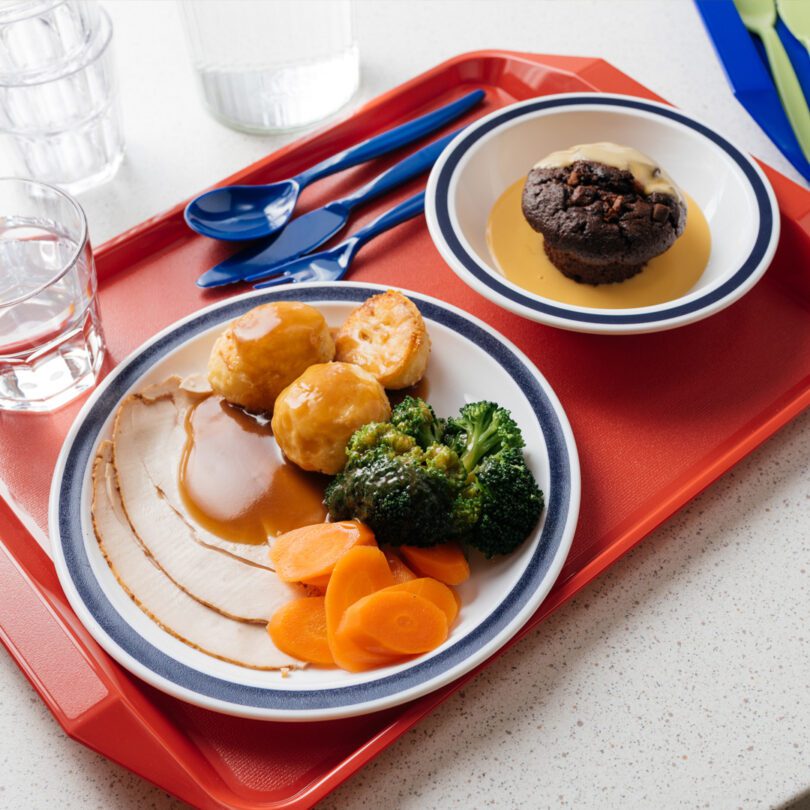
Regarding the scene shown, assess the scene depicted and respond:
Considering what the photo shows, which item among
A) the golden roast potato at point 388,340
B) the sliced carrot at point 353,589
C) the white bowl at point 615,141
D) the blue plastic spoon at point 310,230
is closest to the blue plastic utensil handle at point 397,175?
the blue plastic spoon at point 310,230

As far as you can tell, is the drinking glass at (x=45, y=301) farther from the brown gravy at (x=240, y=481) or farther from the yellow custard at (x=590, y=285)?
the yellow custard at (x=590, y=285)

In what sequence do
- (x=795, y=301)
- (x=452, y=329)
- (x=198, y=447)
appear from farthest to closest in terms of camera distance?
1. (x=795, y=301)
2. (x=452, y=329)
3. (x=198, y=447)

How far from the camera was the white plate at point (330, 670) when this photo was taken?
143 cm

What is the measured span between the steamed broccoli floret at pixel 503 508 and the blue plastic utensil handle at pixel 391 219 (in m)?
0.81

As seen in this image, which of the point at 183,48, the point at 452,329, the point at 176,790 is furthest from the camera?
the point at 183,48

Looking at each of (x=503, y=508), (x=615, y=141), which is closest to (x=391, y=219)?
(x=615, y=141)

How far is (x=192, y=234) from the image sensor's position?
227 cm

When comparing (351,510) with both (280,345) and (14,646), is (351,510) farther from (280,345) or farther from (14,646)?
(14,646)

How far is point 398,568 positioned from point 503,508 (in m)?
0.21

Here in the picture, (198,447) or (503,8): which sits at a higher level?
(503,8)

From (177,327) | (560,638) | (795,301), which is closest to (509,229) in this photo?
(795,301)

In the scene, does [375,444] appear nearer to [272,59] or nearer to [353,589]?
[353,589]

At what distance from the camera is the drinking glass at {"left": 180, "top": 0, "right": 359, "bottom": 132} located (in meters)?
2.28

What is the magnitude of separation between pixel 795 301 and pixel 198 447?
1.36 meters
